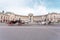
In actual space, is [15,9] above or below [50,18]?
above

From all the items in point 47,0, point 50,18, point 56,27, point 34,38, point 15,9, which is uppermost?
point 47,0

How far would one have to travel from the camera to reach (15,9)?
144 centimetres

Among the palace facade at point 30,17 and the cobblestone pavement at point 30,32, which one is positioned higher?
the palace facade at point 30,17

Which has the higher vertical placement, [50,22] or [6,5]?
[6,5]

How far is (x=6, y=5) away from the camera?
144cm

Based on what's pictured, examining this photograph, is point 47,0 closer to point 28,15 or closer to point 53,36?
point 28,15

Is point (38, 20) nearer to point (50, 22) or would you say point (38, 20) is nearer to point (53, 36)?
point (50, 22)

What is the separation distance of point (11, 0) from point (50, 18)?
0.51 meters

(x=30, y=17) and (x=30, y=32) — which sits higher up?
(x=30, y=17)

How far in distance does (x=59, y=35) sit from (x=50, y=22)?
19cm

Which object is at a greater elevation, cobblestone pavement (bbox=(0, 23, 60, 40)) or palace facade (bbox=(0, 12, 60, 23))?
palace facade (bbox=(0, 12, 60, 23))

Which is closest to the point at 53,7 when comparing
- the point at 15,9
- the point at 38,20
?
the point at 38,20

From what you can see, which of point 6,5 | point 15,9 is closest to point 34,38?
point 15,9

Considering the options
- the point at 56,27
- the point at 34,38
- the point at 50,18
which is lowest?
the point at 34,38
